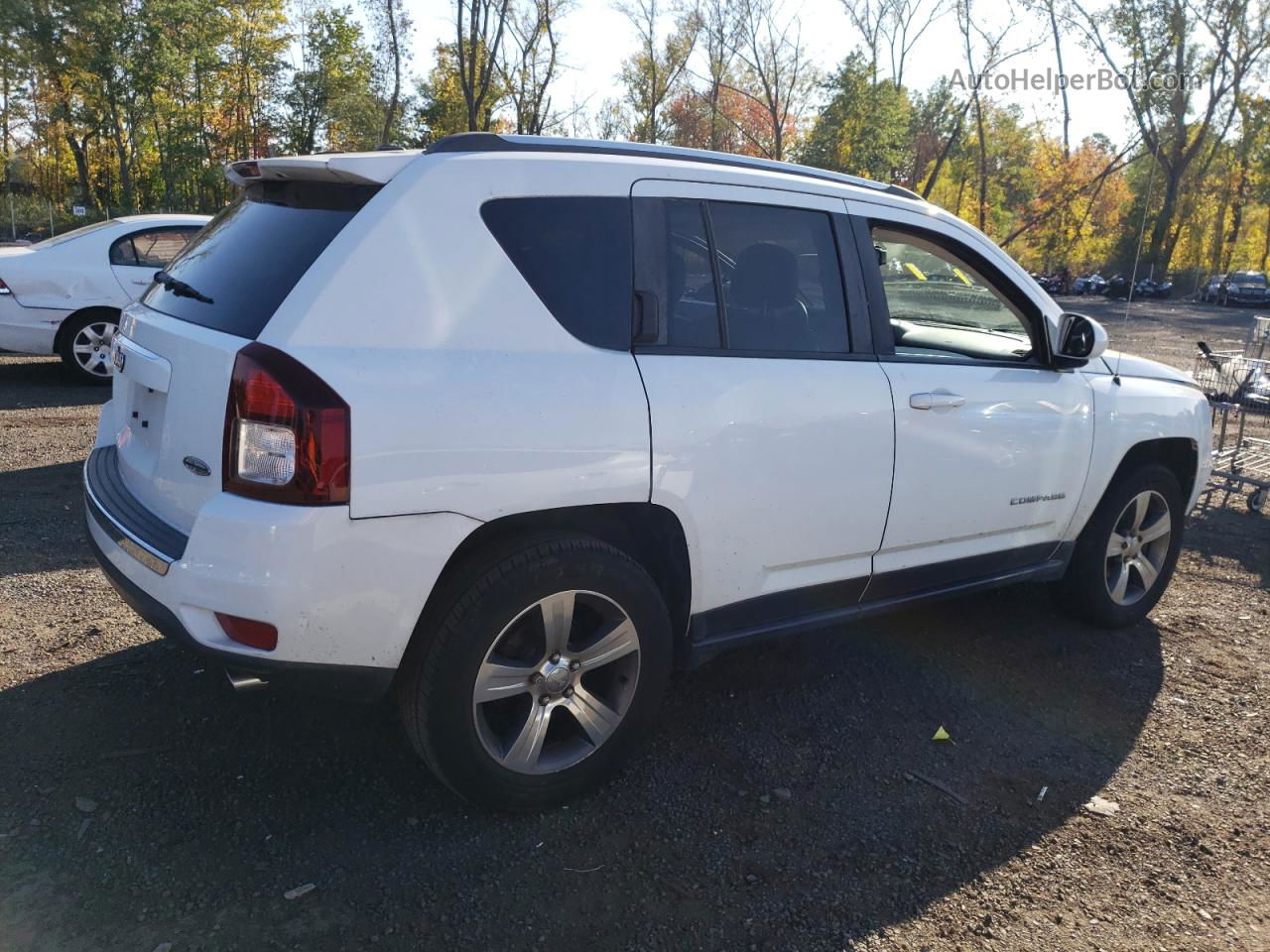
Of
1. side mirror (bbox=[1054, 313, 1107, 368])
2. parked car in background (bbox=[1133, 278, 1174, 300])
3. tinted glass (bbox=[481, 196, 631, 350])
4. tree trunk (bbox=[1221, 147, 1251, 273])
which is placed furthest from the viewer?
tree trunk (bbox=[1221, 147, 1251, 273])

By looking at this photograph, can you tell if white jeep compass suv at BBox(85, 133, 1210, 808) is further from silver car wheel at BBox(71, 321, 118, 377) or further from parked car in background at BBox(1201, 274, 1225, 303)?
parked car in background at BBox(1201, 274, 1225, 303)

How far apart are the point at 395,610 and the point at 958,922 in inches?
68.7

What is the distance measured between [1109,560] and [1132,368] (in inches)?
36.5

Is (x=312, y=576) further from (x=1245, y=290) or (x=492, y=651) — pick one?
(x=1245, y=290)

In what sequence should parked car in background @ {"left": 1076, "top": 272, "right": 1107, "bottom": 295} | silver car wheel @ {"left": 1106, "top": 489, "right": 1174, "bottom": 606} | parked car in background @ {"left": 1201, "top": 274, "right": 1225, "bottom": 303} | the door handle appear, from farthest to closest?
parked car in background @ {"left": 1076, "top": 272, "right": 1107, "bottom": 295}, parked car in background @ {"left": 1201, "top": 274, "right": 1225, "bottom": 303}, silver car wheel @ {"left": 1106, "top": 489, "right": 1174, "bottom": 606}, the door handle

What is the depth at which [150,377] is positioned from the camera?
2984 mm

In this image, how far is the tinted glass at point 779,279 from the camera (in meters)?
3.33

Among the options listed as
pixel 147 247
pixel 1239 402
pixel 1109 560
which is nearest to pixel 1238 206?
pixel 1239 402

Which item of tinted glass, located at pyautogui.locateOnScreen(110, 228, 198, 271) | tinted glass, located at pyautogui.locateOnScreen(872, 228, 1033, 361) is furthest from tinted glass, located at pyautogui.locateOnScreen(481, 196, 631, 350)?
tinted glass, located at pyautogui.locateOnScreen(110, 228, 198, 271)

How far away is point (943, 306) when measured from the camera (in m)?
4.28

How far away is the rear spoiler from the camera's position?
2.80m

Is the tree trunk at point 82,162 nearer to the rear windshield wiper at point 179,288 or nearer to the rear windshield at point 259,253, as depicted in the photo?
the rear windshield wiper at point 179,288

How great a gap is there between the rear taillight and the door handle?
2.07 m

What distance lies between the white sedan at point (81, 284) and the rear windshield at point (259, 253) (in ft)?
22.4
